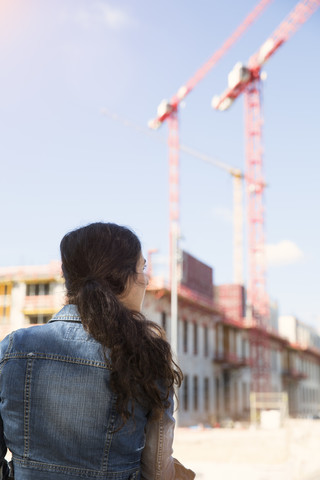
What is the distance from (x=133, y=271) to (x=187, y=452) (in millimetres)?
17176

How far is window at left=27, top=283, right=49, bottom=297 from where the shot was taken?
38719 millimetres

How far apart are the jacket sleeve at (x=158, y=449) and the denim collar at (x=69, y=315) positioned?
1.28 feet

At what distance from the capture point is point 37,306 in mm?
37719

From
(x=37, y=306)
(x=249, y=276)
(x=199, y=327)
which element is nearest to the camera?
(x=37, y=306)

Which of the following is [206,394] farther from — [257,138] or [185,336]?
[257,138]

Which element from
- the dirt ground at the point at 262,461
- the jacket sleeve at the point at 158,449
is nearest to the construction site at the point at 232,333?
the dirt ground at the point at 262,461

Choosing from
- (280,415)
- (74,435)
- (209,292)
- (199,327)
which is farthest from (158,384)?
(209,292)

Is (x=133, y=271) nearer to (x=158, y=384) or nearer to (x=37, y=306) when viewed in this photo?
(x=158, y=384)

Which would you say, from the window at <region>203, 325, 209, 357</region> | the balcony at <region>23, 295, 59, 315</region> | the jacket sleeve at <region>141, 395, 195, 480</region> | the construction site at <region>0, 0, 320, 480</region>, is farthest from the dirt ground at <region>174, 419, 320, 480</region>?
the window at <region>203, 325, 209, 357</region>

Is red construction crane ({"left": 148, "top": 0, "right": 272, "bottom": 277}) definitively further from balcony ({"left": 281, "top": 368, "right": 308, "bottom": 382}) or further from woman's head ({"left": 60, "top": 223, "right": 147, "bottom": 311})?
woman's head ({"left": 60, "top": 223, "right": 147, "bottom": 311})

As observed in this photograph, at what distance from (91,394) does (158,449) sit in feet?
0.98

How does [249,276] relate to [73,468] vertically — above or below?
above

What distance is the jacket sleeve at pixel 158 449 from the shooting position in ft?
6.73

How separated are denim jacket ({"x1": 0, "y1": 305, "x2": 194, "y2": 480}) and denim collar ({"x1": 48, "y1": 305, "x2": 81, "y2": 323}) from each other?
0.06 metres
